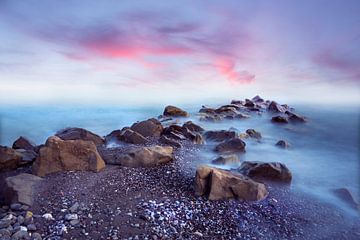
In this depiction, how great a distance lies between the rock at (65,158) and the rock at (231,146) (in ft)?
13.9

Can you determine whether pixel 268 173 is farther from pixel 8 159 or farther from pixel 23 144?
pixel 23 144

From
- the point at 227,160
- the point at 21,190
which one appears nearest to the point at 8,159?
the point at 21,190

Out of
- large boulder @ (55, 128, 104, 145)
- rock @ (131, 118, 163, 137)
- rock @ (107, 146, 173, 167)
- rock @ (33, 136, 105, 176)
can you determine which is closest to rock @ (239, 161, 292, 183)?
rock @ (107, 146, 173, 167)

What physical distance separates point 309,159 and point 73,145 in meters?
7.50

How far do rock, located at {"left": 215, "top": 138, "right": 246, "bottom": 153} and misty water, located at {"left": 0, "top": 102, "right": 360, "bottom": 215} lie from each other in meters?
0.28

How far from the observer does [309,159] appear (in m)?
10.1

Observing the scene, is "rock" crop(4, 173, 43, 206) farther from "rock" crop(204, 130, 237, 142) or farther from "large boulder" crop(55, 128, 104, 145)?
"rock" crop(204, 130, 237, 142)

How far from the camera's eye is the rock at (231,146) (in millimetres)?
9738

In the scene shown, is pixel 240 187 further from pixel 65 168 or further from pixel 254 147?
pixel 254 147

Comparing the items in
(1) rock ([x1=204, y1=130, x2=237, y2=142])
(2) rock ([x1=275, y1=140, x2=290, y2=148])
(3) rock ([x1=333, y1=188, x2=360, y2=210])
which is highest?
(1) rock ([x1=204, y1=130, x2=237, y2=142])

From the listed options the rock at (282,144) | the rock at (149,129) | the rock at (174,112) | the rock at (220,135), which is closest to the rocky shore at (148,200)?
the rock at (149,129)

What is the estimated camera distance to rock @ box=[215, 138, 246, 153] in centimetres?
974

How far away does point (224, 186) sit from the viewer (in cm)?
567

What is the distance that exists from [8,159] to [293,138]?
37.2 feet
